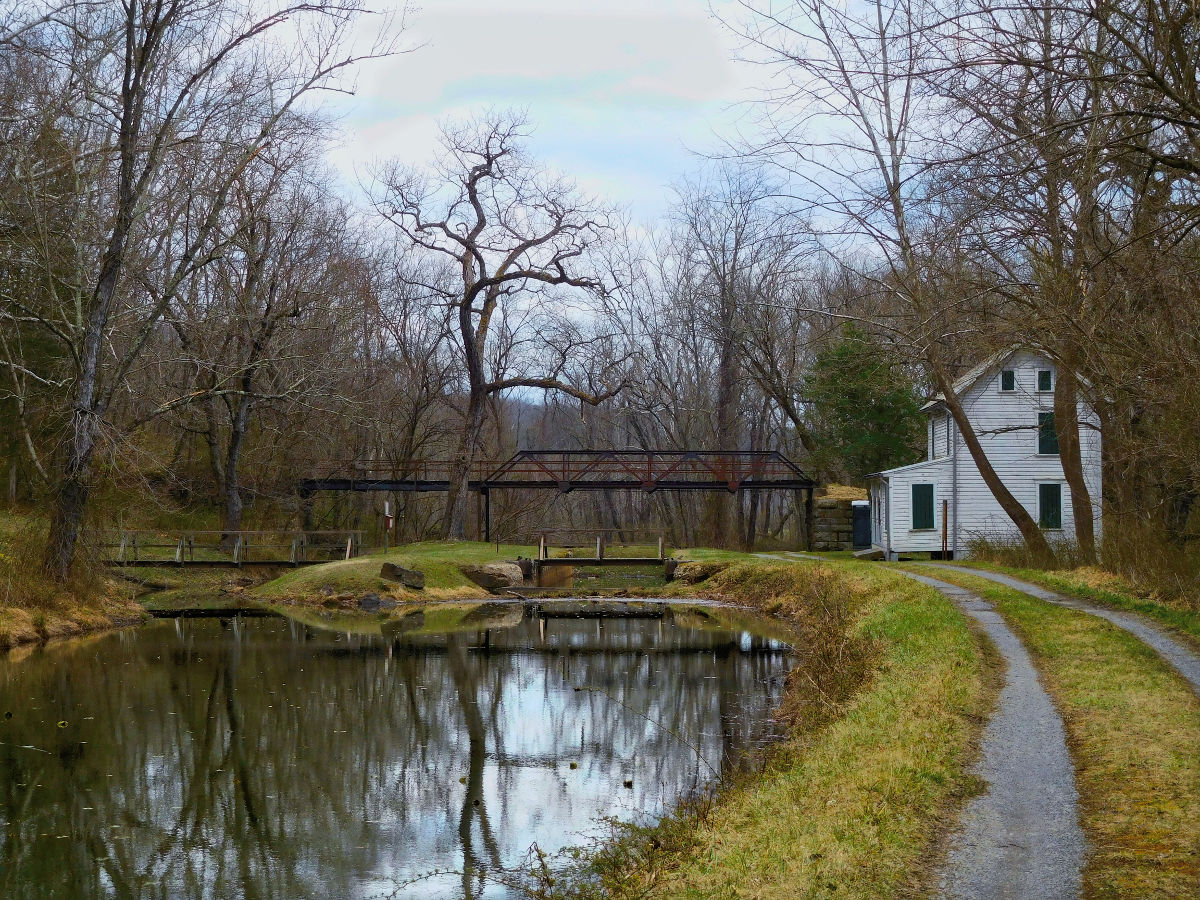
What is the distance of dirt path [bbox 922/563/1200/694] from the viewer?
11255 mm

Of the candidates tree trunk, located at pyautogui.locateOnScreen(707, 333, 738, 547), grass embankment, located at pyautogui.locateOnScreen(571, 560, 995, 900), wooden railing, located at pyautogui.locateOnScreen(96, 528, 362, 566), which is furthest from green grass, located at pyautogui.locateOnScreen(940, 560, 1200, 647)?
tree trunk, located at pyautogui.locateOnScreen(707, 333, 738, 547)

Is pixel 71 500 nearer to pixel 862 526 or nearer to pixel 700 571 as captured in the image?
pixel 700 571

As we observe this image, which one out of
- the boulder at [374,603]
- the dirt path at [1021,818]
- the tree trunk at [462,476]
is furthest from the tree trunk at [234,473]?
the dirt path at [1021,818]

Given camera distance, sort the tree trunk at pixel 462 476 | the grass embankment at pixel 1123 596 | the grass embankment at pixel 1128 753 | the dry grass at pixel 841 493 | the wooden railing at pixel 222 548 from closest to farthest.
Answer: the grass embankment at pixel 1128 753, the grass embankment at pixel 1123 596, the wooden railing at pixel 222 548, the tree trunk at pixel 462 476, the dry grass at pixel 841 493

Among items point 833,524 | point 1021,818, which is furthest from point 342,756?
point 833,524

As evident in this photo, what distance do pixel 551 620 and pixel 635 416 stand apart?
29594mm

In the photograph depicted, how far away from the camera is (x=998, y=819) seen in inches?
272

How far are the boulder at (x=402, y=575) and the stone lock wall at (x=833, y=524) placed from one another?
1752 cm

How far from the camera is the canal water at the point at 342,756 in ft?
27.3

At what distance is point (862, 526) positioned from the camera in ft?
136

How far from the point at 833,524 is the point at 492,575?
15.1 meters

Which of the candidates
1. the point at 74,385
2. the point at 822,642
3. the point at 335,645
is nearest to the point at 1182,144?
the point at 822,642

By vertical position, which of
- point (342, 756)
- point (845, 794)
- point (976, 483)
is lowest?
point (342, 756)

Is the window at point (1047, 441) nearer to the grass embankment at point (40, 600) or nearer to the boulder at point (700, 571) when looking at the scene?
the boulder at point (700, 571)
